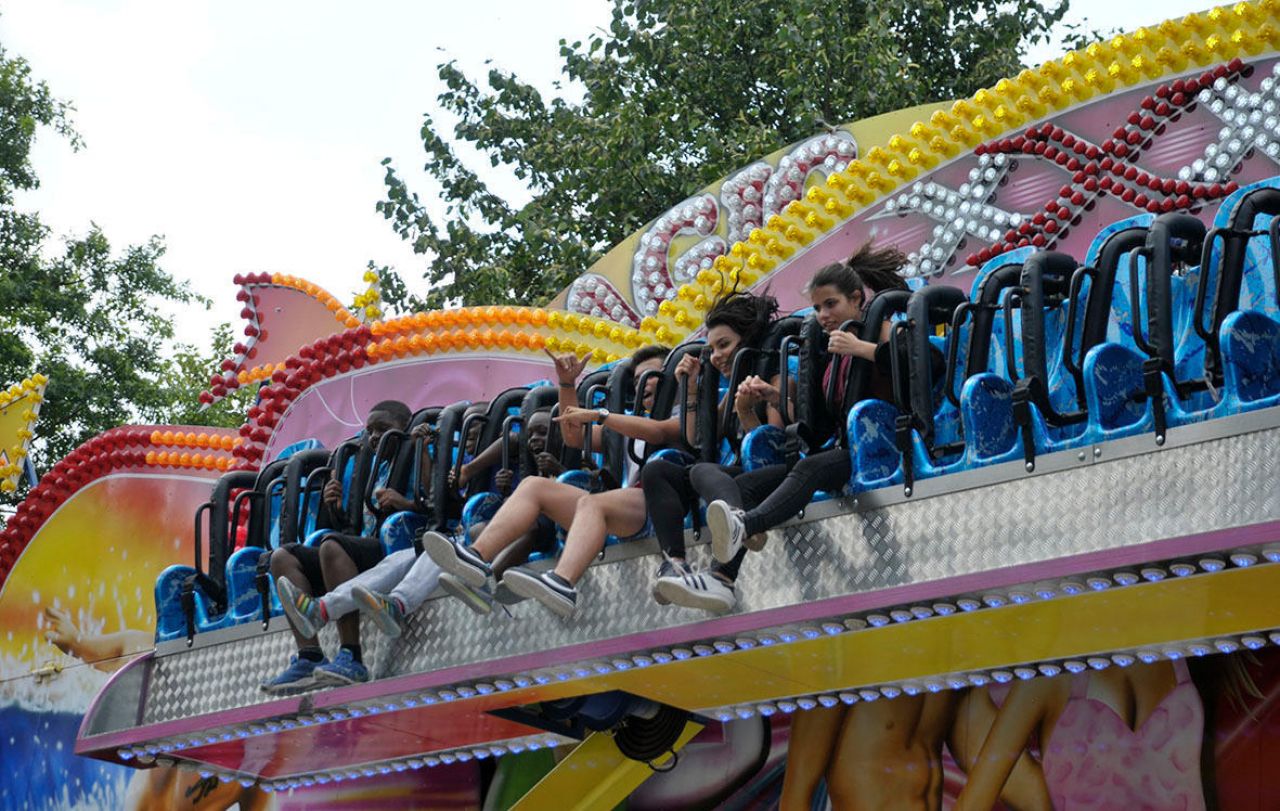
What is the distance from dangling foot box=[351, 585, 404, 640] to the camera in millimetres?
5957

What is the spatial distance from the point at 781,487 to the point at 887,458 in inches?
12.1

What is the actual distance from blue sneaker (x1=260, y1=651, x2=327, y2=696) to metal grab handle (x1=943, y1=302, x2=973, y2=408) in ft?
8.14

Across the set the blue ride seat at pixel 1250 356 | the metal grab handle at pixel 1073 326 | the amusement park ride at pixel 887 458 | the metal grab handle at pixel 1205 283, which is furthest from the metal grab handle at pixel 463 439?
the blue ride seat at pixel 1250 356

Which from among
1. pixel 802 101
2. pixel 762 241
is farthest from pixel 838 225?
pixel 802 101

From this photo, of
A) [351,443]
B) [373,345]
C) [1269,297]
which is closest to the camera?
[1269,297]

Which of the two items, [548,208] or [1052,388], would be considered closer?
[1052,388]

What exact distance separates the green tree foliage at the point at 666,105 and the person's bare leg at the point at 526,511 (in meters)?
9.58

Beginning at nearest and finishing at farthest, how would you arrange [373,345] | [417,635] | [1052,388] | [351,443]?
[1052,388] < [417,635] < [351,443] < [373,345]

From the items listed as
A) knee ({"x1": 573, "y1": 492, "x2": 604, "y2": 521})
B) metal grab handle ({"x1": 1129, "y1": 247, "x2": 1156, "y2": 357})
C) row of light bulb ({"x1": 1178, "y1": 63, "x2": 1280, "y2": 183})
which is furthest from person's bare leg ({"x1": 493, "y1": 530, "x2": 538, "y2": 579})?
row of light bulb ({"x1": 1178, "y1": 63, "x2": 1280, "y2": 183})

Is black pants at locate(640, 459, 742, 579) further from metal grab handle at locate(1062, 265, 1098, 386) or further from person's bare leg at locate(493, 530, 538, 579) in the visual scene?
metal grab handle at locate(1062, 265, 1098, 386)

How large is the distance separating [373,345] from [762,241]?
2.19 metres

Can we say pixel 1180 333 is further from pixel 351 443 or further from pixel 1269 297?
pixel 351 443

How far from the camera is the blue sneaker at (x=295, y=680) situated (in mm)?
6246

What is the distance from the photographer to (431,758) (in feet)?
23.6
